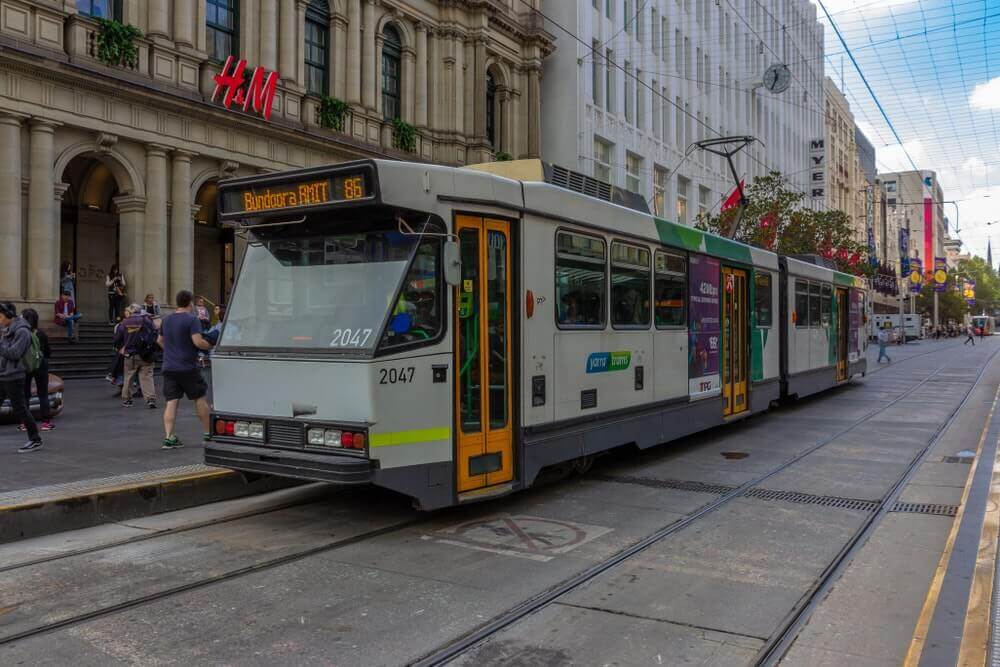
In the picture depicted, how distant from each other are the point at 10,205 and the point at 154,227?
141 inches

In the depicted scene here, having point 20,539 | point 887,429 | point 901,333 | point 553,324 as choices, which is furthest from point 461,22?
point 901,333

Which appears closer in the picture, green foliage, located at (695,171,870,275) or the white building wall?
green foliage, located at (695,171,870,275)

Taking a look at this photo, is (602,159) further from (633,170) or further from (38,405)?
(38,405)

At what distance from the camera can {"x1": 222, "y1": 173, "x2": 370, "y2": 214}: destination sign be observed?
648 centimetres

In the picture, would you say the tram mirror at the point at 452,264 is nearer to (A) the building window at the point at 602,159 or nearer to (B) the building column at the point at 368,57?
(B) the building column at the point at 368,57

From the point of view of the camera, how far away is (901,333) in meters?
65.9

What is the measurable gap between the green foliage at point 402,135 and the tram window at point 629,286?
62.5 feet

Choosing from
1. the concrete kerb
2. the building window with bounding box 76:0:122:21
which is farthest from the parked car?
the building window with bounding box 76:0:122:21

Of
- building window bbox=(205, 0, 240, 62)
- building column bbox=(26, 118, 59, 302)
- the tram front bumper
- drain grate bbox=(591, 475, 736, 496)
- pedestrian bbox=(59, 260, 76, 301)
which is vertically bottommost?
drain grate bbox=(591, 475, 736, 496)

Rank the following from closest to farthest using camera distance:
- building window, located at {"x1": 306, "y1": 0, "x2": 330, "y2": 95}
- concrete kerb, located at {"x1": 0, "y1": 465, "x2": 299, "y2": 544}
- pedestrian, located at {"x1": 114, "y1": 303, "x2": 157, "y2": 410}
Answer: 1. concrete kerb, located at {"x1": 0, "y1": 465, "x2": 299, "y2": 544}
2. pedestrian, located at {"x1": 114, "y1": 303, "x2": 157, "y2": 410}
3. building window, located at {"x1": 306, "y1": 0, "x2": 330, "y2": 95}

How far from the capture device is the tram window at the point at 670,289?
411 inches

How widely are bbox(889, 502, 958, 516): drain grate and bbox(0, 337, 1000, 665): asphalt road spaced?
142 millimetres

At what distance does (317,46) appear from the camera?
25625 millimetres

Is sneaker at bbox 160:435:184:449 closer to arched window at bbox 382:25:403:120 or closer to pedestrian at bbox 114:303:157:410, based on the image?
pedestrian at bbox 114:303:157:410
